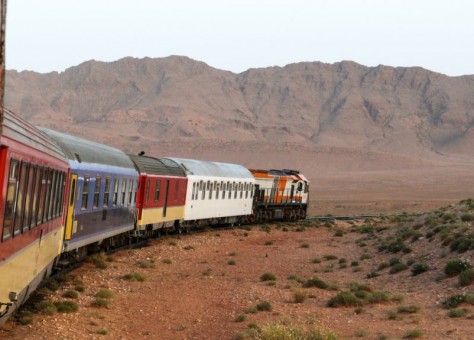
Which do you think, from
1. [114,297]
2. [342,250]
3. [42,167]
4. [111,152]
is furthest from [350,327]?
[342,250]

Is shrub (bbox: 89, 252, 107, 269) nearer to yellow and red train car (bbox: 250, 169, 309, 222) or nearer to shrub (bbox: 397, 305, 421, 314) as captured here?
shrub (bbox: 397, 305, 421, 314)

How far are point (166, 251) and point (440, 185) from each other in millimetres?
108333

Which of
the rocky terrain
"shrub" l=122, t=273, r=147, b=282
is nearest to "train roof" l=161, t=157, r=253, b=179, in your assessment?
the rocky terrain

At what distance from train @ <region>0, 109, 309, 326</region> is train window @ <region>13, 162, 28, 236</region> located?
0.01m

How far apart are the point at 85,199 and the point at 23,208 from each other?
9.08 metres

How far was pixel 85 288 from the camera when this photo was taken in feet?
62.5

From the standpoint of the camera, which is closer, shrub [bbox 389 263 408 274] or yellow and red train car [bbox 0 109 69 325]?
yellow and red train car [bbox 0 109 69 325]

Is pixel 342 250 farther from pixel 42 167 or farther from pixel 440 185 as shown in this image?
pixel 440 185

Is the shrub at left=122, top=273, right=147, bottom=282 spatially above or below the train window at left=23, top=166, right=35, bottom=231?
below

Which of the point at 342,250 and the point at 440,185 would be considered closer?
the point at 342,250

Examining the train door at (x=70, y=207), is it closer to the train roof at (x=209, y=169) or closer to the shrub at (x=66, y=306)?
the shrub at (x=66, y=306)

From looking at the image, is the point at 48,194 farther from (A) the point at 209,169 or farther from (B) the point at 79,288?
(A) the point at 209,169

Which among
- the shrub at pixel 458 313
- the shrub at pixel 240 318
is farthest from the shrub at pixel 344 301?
the shrub at pixel 240 318

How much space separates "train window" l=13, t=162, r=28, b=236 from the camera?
980 cm
